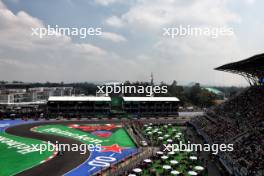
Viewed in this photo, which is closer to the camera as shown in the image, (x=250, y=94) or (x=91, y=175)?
(x=91, y=175)

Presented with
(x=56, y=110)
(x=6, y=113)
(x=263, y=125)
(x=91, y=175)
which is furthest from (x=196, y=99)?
(x=91, y=175)

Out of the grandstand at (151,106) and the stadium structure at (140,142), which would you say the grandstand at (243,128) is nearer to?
the stadium structure at (140,142)

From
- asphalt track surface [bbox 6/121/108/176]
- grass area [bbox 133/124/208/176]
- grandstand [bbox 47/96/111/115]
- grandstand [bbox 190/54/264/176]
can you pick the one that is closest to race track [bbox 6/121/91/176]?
asphalt track surface [bbox 6/121/108/176]

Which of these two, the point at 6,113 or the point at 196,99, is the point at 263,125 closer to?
the point at 6,113

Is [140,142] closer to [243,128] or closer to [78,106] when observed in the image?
[243,128]

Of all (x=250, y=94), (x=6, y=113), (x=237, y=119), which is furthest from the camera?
(x=6, y=113)

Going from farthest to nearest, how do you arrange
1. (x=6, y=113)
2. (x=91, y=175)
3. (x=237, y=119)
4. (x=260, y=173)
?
(x=6, y=113) < (x=237, y=119) < (x=91, y=175) < (x=260, y=173)

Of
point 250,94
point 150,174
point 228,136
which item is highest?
point 250,94

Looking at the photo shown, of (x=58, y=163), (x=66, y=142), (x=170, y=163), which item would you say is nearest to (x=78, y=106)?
(x=66, y=142)
